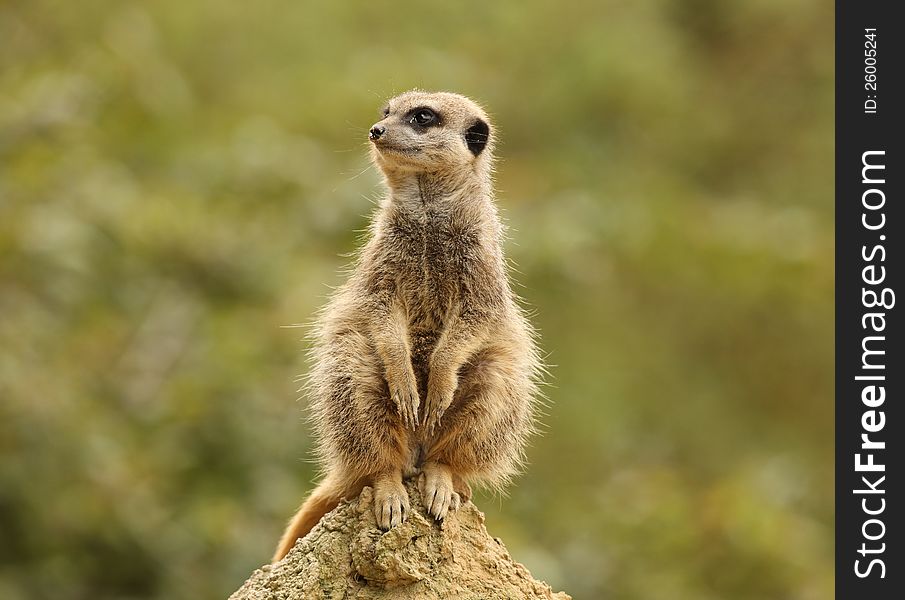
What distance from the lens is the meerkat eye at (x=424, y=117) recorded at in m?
4.36

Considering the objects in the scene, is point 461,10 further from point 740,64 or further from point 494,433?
point 494,433

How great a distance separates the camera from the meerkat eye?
4.36 m

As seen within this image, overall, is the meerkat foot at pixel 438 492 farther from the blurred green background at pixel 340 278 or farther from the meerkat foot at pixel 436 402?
the blurred green background at pixel 340 278

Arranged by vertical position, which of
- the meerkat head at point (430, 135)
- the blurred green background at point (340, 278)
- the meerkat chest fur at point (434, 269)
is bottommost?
the meerkat chest fur at point (434, 269)

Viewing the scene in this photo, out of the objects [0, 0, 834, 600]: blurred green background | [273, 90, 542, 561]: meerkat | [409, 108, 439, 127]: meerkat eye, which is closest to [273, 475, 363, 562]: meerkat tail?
[273, 90, 542, 561]: meerkat

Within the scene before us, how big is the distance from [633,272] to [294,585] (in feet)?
39.0

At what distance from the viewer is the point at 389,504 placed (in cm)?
385

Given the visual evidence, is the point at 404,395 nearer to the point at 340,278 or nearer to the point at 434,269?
the point at 434,269

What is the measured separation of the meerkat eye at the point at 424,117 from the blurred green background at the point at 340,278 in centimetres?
128

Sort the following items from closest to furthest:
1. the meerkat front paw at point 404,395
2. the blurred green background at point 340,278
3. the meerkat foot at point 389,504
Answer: the meerkat foot at point 389,504 < the meerkat front paw at point 404,395 < the blurred green background at point 340,278

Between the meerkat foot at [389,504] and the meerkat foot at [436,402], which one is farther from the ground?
the meerkat foot at [436,402]

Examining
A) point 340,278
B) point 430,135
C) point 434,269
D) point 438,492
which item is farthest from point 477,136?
point 340,278

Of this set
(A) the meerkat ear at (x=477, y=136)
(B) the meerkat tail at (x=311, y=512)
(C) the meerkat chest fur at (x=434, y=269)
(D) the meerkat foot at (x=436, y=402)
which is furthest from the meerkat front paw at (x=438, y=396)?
(A) the meerkat ear at (x=477, y=136)

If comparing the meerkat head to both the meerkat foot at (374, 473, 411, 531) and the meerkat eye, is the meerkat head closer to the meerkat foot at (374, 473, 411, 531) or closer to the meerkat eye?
the meerkat eye
